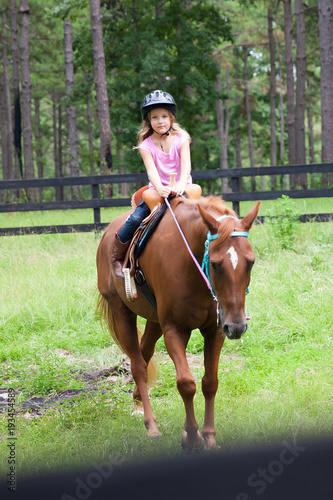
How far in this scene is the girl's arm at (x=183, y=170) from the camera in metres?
4.01

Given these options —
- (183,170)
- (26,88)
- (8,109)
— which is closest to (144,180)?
(183,170)

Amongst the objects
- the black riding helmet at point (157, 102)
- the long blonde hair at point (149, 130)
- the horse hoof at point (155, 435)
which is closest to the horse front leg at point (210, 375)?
the horse hoof at point (155, 435)

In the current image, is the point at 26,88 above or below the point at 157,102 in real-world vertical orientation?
above

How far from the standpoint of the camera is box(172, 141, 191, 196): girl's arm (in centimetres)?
401

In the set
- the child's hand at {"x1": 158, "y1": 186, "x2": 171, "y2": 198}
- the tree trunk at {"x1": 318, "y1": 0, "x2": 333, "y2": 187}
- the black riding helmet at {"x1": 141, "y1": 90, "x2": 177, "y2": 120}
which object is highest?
the tree trunk at {"x1": 318, "y1": 0, "x2": 333, "y2": 187}

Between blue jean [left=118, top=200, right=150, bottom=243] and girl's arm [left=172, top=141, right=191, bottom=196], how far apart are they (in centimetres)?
40

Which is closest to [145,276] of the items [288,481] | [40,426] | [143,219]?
[143,219]

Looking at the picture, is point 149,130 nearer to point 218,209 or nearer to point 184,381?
point 218,209

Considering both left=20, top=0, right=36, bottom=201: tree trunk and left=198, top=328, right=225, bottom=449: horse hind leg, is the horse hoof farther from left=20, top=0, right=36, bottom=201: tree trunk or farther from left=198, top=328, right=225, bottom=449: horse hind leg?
left=20, top=0, right=36, bottom=201: tree trunk

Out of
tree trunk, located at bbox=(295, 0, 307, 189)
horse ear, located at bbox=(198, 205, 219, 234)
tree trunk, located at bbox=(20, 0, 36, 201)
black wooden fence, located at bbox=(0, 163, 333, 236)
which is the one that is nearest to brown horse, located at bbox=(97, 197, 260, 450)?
horse ear, located at bbox=(198, 205, 219, 234)

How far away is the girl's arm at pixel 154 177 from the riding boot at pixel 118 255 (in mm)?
585

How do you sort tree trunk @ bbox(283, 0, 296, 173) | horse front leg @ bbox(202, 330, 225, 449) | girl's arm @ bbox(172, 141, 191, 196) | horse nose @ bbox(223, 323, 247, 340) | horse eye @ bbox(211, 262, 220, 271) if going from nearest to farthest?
horse nose @ bbox(223, 323, 247, 340)
horse eye @ bbox(211, 262, 220, 271)
horse front leg @ bbox(202, 330, 225, 449)
girl's arm @ bbox(172, 141, 191, 196)
tree trunk @ bbox(283, 0, 296, 173)

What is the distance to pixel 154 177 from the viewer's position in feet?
13.3

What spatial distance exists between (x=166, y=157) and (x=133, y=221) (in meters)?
0.54
